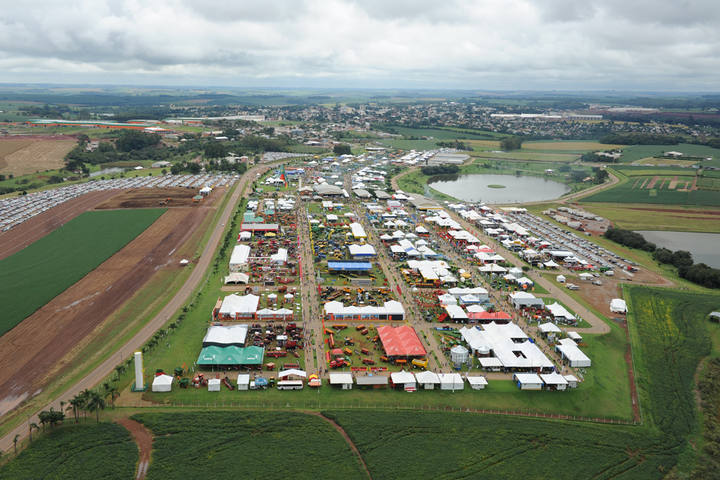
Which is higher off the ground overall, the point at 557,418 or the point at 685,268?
the point at 685,268

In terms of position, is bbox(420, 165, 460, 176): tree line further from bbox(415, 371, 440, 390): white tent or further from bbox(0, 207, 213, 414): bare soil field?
bbox(415, 371, 440, 390): white tent

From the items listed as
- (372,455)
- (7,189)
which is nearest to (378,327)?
(372,455)

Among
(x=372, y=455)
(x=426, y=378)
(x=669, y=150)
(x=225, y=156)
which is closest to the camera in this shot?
(x=372, y=455)

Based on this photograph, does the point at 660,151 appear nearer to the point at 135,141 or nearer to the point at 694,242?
the point at 694,242

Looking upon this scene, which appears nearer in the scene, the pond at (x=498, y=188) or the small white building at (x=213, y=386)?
the small white building at (x=213, y=386)

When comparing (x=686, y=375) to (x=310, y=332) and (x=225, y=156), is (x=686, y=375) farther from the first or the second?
(x=225, y=156)

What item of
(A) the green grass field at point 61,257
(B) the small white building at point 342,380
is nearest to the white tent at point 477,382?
(B) the small white building at point 342,380

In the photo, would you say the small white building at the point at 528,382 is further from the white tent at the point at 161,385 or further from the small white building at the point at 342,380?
the white tent at the point at 161,385
